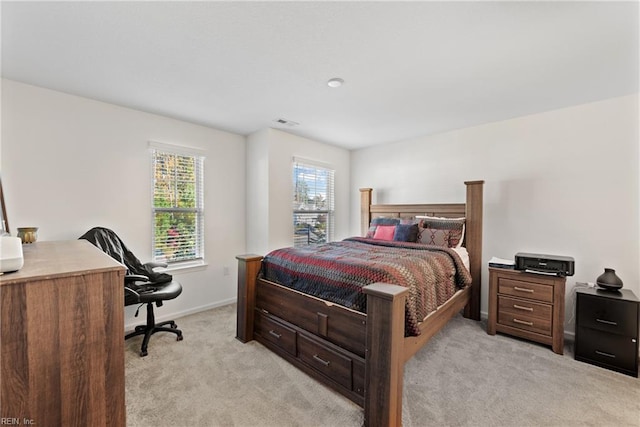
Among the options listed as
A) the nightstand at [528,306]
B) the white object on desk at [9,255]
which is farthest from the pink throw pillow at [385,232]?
the white object on desk at [9,255]

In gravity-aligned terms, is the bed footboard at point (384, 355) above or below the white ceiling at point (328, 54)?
below

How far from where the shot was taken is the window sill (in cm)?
330

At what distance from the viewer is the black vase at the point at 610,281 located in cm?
234

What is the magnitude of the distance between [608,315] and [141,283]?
4.31 metres

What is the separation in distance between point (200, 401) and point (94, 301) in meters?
1.26

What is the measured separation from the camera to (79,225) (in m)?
2.70

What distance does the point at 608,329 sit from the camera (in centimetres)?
224

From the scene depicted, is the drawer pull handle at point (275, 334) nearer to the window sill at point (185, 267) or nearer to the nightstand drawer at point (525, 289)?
the window sill at point (185, 267)

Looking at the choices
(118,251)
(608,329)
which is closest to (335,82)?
(118,251)

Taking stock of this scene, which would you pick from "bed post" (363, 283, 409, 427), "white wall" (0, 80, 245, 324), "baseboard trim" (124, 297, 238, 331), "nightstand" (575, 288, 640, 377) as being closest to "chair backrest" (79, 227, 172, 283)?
"white wall" (0, 80, 245, 324)

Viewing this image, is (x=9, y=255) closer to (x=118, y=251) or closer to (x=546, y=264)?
(x=118, y=251)

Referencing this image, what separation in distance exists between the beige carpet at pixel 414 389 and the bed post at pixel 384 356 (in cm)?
22

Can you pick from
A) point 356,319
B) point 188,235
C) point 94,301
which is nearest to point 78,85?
point 188,235

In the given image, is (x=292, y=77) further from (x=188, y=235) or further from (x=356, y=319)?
(x=188, y=235)
